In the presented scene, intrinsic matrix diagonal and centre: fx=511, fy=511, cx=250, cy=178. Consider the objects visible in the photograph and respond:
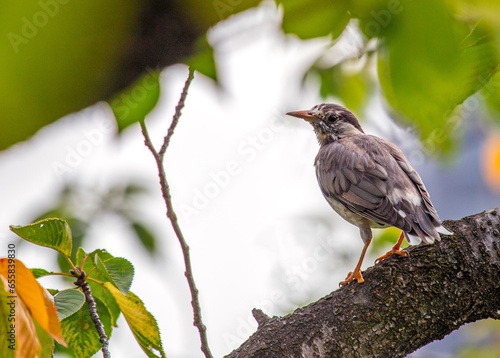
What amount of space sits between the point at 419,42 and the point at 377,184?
316cm

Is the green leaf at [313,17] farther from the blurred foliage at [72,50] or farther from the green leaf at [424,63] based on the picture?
the blurred foliage at [72,50]

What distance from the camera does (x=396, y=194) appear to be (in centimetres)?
366

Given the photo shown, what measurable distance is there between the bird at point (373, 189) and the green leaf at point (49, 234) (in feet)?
6.37

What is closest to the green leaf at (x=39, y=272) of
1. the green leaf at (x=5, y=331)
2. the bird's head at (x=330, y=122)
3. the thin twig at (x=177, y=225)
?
the thin twig at (x=177, y=225)

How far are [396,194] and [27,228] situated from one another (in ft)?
8.58

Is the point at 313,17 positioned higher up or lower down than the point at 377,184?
lower down

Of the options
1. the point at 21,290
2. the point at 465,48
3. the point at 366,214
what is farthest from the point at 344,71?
the point at 366,214

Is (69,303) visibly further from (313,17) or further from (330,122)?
(330,122)

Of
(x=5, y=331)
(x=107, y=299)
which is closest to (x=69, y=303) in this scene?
(x=107, y=299)

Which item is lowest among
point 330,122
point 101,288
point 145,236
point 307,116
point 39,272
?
point 101,288

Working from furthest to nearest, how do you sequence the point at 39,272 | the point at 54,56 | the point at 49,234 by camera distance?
the point at 39,272 → the point at 49,234 → the point at 54,56

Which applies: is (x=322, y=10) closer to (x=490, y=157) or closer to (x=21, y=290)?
(x=21, y=290)

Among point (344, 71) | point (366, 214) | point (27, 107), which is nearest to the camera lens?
point (27, 107)

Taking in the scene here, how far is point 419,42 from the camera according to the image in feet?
2.24
